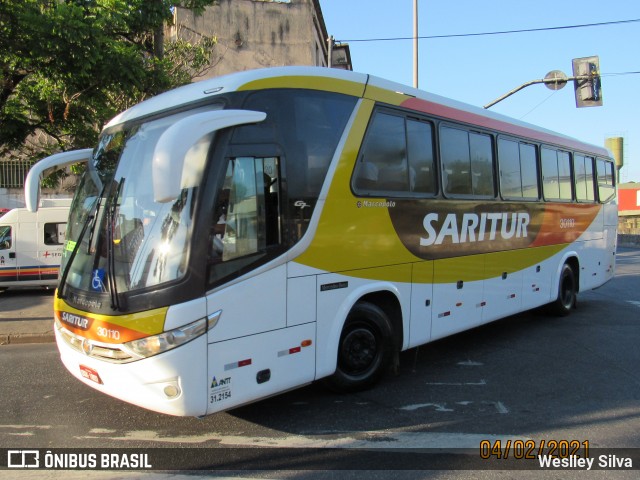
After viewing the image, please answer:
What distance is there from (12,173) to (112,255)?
2103cm

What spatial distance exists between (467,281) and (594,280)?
5.63m

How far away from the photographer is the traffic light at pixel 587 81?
14555 millimetres

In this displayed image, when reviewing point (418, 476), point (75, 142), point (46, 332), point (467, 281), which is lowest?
point (418, 476)

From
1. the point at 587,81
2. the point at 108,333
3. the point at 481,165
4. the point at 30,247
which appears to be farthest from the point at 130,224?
the point at 587,81

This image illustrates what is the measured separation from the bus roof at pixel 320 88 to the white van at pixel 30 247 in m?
9.41

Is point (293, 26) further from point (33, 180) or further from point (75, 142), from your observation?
point (33, 180)

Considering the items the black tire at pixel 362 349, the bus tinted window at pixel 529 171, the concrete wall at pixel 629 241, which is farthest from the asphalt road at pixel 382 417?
the concrete wall at pixel 629 241

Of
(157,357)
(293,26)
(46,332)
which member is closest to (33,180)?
(157,357)

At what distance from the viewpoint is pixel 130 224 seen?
3871 millimetres

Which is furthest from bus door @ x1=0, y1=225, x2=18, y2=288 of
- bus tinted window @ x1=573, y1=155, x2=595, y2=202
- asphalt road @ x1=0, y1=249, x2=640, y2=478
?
bus tinted window @ x1=573, y1=155, x2=595, y2=202

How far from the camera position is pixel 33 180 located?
4898mm

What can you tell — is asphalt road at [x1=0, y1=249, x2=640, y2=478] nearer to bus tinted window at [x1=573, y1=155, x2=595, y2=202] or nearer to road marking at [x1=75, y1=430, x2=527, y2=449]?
road marking at [x1=75, y1=430, x2=527, y2=449]

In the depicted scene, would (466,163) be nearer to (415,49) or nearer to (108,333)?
(108,333)

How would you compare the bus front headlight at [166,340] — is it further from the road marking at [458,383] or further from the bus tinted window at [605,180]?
the bus tinted window at [605,180]
